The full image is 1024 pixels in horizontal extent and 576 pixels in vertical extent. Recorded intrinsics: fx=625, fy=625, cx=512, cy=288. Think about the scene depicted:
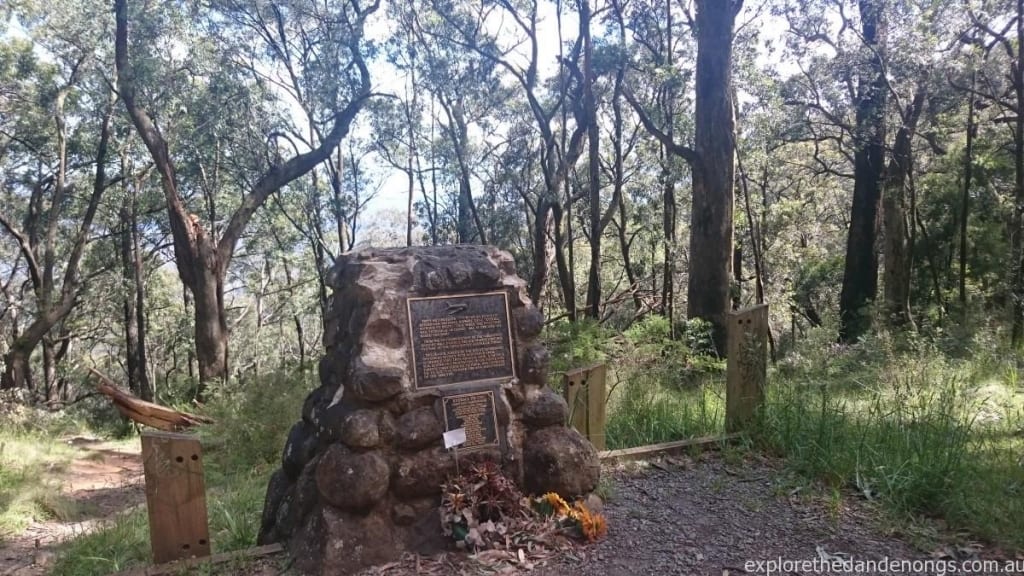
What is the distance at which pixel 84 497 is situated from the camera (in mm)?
6562

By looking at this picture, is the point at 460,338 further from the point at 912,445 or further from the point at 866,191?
the point at 866,191

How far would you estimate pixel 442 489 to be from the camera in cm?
345

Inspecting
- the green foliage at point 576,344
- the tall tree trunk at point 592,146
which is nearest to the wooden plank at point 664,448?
the green foliage at point 576,344

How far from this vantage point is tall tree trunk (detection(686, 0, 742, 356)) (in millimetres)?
8664

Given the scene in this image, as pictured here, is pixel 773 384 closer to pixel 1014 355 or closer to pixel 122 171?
pixel 1014 355

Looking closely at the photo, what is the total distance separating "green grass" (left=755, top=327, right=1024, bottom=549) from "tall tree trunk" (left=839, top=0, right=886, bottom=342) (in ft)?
24.6

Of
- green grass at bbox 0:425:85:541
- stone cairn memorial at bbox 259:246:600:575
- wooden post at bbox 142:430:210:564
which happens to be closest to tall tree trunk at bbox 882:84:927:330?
stone cairn memorial at bbox 259:246:600:575

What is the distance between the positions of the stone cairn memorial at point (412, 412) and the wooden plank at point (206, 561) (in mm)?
112

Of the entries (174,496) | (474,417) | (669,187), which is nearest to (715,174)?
(474,417)

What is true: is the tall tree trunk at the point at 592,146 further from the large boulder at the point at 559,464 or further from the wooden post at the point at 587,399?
the large boulder at the point at 559,464

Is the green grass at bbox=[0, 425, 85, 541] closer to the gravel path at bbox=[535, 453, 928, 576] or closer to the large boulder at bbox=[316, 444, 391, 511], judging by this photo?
the large boulder at bbox=[316, 444, 391, 511]

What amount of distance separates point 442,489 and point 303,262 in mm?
20921

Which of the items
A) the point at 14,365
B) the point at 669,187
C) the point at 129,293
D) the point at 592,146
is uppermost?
the point at 592,146

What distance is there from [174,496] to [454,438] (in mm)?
1509
